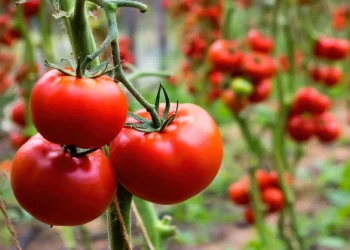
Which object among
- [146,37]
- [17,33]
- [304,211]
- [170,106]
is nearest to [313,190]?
[304,211]

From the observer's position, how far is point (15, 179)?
18.3 inches

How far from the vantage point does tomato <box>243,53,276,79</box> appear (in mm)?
1593

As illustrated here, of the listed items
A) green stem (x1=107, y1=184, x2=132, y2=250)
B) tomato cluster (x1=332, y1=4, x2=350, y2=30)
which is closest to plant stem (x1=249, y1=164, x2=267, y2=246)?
green stem (x1=107, y1=184, x2=132, y2=250)

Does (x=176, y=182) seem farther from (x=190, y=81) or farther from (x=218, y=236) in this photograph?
(x=190, y=81)

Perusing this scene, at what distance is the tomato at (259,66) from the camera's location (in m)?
1.59

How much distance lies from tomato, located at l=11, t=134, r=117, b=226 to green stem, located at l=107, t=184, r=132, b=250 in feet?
0.21

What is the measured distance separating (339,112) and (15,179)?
403 cm

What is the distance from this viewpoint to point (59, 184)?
45 centimetres

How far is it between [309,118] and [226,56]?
368 mm

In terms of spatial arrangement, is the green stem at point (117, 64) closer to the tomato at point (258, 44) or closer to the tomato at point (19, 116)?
the tomato at point (19, 116)

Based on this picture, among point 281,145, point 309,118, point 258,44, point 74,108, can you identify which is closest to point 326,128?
point 309,118

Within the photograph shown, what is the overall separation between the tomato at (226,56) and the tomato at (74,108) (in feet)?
3.89

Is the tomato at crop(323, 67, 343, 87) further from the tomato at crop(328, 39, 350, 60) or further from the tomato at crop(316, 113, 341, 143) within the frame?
the tomato at crop(316, 113, 341, 143)

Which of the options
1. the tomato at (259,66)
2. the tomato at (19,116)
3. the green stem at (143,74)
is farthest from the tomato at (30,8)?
the green stem at (143,74)
